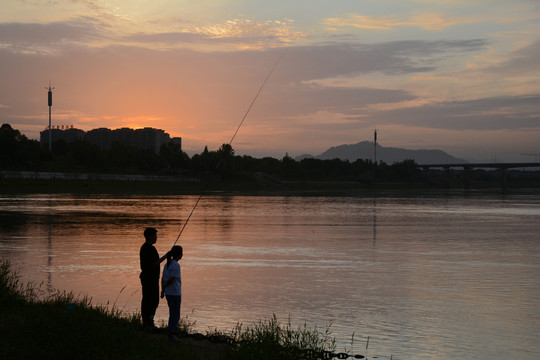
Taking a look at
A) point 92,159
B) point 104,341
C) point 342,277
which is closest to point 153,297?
point 104,341

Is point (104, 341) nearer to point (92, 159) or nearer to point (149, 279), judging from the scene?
point (149, 279)

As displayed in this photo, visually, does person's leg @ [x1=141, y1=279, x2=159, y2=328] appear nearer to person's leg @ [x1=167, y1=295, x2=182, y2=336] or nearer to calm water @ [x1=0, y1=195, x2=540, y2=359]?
person's leg @ [x1=167, y1=295, x2=182, y2=336]

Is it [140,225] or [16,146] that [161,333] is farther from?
[16,146]

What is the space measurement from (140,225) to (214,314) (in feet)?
85.8

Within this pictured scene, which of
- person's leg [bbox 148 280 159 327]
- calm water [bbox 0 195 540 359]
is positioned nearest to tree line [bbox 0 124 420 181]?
calm water [bbox 0 195 540 359]

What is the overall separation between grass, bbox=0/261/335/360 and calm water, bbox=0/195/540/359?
5.26 ft

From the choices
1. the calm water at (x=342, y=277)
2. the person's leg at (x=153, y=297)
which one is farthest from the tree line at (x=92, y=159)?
the person's leg at (x=153, y=297)

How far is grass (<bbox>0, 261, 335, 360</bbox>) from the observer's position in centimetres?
954

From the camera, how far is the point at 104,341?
32.3 feet

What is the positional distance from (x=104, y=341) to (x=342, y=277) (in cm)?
1219

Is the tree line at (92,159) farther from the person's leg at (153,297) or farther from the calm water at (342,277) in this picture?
the person's leg at (153,297)

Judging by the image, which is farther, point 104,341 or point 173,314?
point 173,314

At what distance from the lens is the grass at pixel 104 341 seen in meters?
9.54

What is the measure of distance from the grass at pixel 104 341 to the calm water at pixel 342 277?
1605 millimetres
